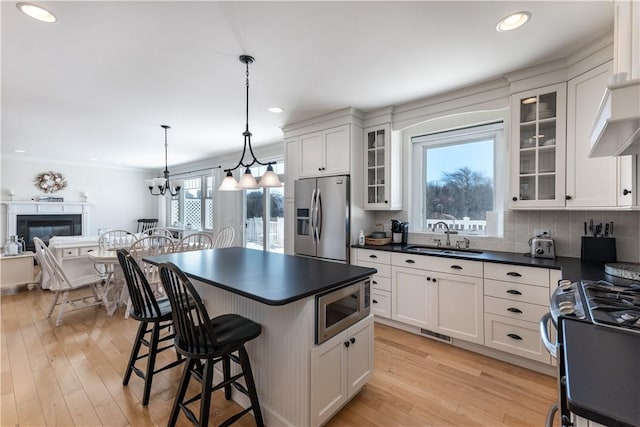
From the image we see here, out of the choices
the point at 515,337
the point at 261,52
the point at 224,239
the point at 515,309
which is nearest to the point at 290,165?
the point at 224,239

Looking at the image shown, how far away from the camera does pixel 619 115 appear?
0.91 m

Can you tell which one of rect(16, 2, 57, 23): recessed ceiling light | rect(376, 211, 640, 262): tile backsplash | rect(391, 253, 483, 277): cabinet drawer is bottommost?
rect(391, 253, 483, 277): cabinet drawer

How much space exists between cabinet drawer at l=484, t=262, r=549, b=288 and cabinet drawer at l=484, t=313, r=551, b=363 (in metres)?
0.33

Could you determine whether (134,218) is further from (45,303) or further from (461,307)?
(461,307)

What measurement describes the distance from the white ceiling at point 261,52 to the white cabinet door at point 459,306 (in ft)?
6.13

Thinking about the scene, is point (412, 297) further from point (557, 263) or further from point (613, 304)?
point (613, 304)

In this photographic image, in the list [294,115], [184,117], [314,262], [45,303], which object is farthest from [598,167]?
[45,303]

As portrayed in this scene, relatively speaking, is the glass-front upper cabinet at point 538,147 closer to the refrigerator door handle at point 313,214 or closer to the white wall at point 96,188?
the refrigerator door handle at point 313,214

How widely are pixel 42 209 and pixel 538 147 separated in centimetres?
914

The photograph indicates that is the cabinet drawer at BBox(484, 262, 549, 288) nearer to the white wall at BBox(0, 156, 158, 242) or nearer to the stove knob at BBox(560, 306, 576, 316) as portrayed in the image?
the stove knob at BBox(560, 306, 576, 316)

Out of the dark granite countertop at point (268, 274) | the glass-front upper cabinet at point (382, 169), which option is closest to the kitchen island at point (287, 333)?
the dark granite countertop at point (268, 274)

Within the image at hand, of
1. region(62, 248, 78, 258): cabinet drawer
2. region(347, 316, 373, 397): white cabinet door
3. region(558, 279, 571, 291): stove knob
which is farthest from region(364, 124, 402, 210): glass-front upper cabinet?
region(62, 248, 78, 258): cabinet drawer

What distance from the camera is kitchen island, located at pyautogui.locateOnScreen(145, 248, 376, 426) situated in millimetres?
1513

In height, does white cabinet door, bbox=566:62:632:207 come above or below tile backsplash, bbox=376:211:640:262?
above
